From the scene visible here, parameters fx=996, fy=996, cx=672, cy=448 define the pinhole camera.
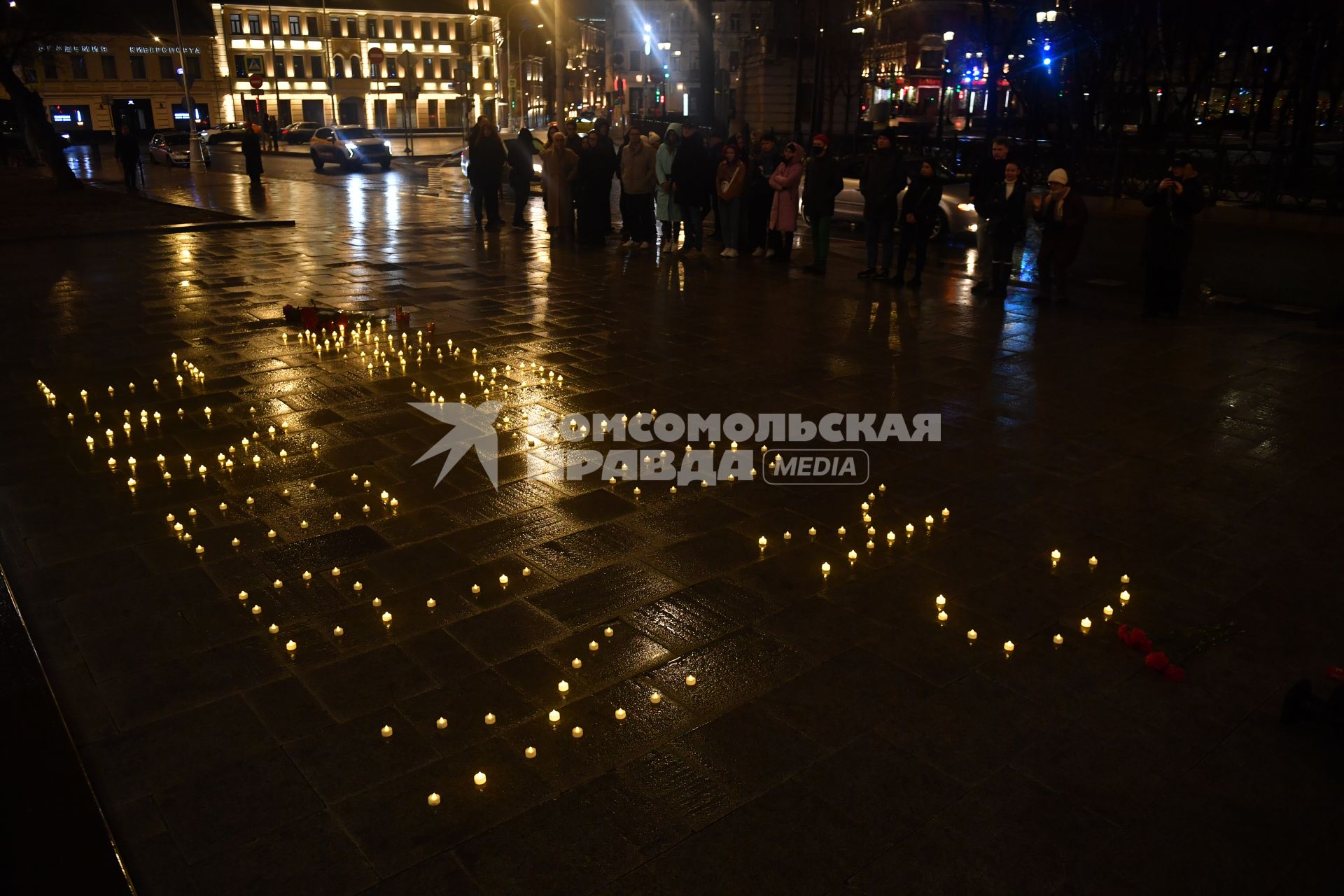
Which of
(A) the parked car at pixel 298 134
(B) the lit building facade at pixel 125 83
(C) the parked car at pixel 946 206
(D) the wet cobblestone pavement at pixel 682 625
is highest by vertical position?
(B) the lit building facade at pixel 125 83

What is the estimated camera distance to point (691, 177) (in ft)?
45.1

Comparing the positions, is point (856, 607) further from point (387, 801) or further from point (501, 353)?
point (501, 353)

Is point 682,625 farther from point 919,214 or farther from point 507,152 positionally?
point 507,152

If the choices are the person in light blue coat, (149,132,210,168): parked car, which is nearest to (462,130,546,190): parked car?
the person in light blue coat

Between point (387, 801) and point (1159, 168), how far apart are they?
14.8 metres

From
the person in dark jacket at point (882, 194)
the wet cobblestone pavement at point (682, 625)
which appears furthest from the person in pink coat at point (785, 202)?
the wet cobblestone pavement at point (682, 625)

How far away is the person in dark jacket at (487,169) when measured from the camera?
16.2 metres

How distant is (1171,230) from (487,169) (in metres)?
10.7

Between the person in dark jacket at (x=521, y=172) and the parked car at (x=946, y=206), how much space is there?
535 centimetres

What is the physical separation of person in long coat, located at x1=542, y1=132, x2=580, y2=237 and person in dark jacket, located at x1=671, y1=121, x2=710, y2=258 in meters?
2.18

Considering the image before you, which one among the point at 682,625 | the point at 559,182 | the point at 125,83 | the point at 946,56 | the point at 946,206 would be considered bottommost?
the point at 682,625

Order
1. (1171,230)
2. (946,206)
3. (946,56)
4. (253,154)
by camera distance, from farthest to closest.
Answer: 1. (946,56)
2. (253,154)
3. (946,206)
4. (1171,230)

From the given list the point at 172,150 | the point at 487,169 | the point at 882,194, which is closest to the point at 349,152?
the point at 172,150

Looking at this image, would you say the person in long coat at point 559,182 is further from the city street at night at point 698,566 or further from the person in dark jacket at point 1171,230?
the person in dark jacket at point 1171,230
